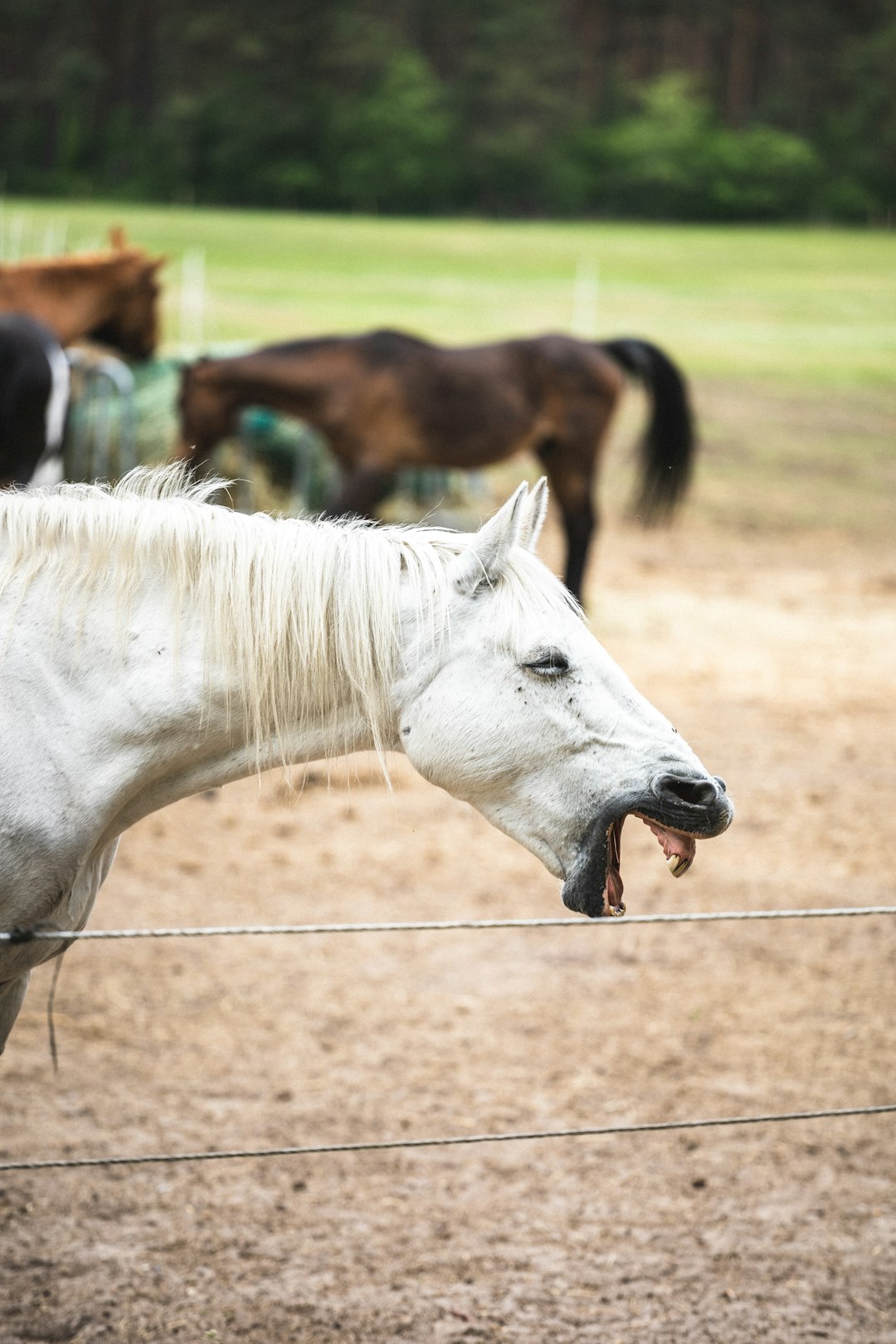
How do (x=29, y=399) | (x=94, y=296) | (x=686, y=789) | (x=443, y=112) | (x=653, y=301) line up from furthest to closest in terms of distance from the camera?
(x=443, y=112) < (x=653, y=301) < (x=94, y=296) < (x=29, y=399) < (x=686, y=789)

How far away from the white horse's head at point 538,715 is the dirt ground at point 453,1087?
0.54 metres

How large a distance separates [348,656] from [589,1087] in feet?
6.97

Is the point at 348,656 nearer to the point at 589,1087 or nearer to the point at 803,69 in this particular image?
the point at 589,1087

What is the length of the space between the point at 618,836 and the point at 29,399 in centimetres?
649

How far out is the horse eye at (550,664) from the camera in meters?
2.09

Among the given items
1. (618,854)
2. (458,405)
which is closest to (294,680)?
(618,854)

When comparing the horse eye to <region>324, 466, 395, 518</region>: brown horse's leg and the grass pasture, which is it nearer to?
the grass pasture

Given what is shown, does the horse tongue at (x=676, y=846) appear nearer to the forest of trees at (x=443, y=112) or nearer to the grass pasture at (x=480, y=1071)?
the grass pasture at (x=480, y=1071)

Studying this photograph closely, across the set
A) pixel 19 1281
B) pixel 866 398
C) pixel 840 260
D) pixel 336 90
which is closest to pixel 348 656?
pixel 19 1281

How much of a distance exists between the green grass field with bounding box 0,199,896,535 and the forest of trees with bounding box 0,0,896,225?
9.72ft

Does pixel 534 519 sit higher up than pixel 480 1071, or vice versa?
pixel 534 519

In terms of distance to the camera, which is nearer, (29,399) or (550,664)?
(550,664)

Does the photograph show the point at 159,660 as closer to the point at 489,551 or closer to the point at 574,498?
the point at 489,551

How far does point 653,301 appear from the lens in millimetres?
24453
